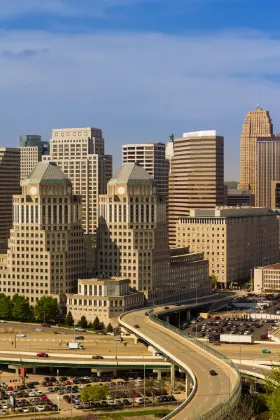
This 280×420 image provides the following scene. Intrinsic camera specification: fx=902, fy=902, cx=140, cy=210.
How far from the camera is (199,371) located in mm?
158750

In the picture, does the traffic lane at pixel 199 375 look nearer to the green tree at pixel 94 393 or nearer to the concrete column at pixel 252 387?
the concrete column at pixel 252 387

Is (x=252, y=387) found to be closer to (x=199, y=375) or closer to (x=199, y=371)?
(x=199, y=371)

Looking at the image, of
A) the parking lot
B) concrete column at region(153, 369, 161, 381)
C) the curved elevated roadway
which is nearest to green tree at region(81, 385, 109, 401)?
the parking lot

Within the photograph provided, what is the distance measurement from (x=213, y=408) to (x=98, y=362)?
53.3 m

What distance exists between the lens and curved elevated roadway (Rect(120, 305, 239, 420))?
445ft

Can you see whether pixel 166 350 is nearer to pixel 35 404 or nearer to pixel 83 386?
pixel 83 386

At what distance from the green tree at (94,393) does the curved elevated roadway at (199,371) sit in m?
15.0

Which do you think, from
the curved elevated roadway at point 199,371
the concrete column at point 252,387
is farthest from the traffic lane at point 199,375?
the concrete column at point 252,387

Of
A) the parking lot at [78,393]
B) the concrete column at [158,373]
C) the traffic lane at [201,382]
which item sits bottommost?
the parking lot at [78,393]

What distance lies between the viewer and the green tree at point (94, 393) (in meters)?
161

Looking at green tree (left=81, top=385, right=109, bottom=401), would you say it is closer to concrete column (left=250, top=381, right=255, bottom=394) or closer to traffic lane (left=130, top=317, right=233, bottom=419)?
traffic lane (left=130, top=317, right=233, bottom=419)

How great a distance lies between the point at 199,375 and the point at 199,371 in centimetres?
313

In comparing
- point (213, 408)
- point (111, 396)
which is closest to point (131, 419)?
point (111, 396)

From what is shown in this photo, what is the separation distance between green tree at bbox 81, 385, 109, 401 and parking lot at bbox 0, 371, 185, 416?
3.19 ft
